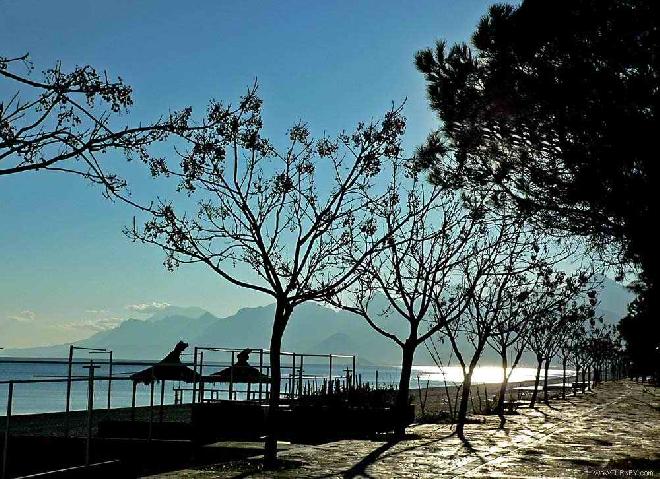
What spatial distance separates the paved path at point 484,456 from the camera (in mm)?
15211

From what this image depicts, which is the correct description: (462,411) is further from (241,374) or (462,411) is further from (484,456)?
(484,456)

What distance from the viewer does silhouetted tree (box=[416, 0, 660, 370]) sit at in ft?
43.3

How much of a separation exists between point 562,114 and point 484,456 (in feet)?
24.7

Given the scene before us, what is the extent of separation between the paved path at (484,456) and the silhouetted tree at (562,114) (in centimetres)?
395

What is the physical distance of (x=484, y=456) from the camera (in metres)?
18.3

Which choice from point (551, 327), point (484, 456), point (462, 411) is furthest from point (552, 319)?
point (484, 456)

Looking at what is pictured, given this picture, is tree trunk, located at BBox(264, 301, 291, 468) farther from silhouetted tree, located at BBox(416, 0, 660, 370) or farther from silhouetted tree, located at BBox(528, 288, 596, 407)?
silhouetted tree, located at BBox(528, 288, 596, 407)

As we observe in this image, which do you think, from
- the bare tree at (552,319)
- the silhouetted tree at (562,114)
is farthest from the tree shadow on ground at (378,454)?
the bare tree at (552,319)

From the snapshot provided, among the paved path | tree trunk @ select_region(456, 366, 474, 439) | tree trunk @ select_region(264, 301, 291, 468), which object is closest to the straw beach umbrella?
the paved path

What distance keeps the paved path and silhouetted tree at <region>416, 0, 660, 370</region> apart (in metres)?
3.95

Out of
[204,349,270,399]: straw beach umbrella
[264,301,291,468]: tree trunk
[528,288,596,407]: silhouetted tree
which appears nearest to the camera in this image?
[264,301,291,468]: tree trunk

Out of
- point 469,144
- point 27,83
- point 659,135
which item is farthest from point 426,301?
point 27,83

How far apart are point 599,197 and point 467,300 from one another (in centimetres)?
1511

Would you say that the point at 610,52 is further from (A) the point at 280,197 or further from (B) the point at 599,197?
(A) the point at 280,197
